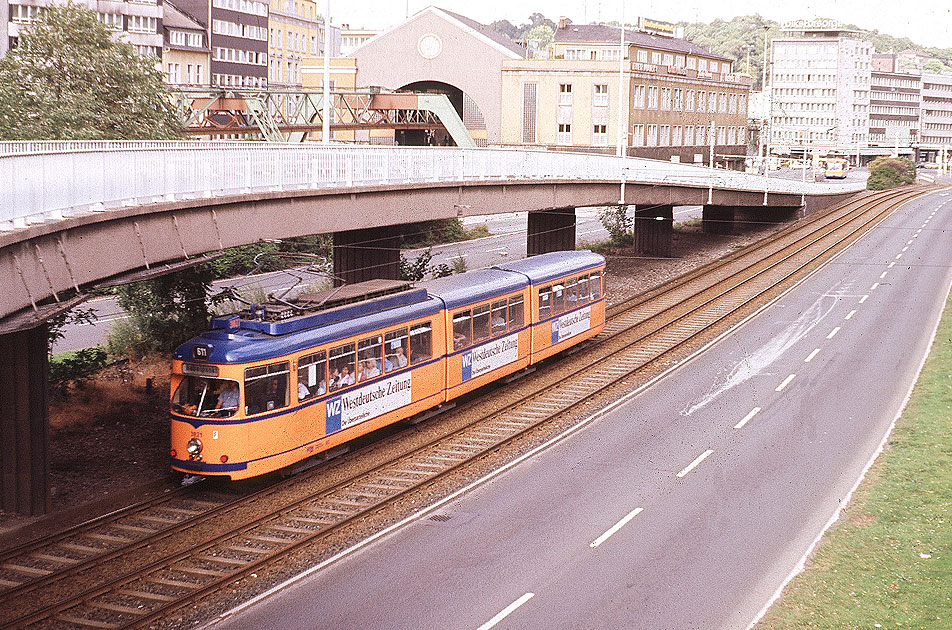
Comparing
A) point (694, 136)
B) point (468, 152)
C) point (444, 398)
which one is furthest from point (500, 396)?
point (694, 136)

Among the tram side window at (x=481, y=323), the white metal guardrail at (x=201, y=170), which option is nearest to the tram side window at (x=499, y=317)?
the tram side window at (x=481, y=323)

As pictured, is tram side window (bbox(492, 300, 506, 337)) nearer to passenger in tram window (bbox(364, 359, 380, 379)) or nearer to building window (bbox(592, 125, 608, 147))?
passenger in tram window (bbox(364, 359, 380, 379))

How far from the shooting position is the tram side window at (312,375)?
19.0 metres

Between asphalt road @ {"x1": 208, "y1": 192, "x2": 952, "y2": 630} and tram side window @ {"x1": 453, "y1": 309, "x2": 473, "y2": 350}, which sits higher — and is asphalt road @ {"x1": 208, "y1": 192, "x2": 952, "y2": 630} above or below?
below

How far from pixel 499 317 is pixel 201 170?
847cm

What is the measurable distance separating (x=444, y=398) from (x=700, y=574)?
9.44m

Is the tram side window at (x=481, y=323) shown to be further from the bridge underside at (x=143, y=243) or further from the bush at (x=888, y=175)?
the bush at (x=888, y=175)

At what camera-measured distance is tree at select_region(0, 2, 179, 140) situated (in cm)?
2689

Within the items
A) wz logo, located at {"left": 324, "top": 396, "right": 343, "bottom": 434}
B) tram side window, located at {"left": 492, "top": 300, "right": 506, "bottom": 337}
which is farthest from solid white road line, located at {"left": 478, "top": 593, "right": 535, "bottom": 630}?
tram side window, located at {"left": 492, "top": 300, "right": 506, "bottom": 337}

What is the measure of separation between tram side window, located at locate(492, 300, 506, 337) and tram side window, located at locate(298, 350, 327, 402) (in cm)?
693

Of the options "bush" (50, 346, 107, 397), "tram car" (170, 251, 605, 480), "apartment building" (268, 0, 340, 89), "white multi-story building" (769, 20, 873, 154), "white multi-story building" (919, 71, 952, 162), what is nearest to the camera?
"tram car" (170, 251, 605, 480)

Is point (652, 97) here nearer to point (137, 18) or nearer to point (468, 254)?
point (468, 254)

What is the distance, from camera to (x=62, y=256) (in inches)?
642

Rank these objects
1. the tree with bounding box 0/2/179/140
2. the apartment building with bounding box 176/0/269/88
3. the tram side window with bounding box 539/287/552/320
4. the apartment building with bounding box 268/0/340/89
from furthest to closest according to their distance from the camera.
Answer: the apartment building with bounding box 268/0/340/89 → the apartment building with bounding box 176/0/269/88 → the tram side window with bounding box 539/287/552/320 → the tree with bounding box 0/2/179/140
